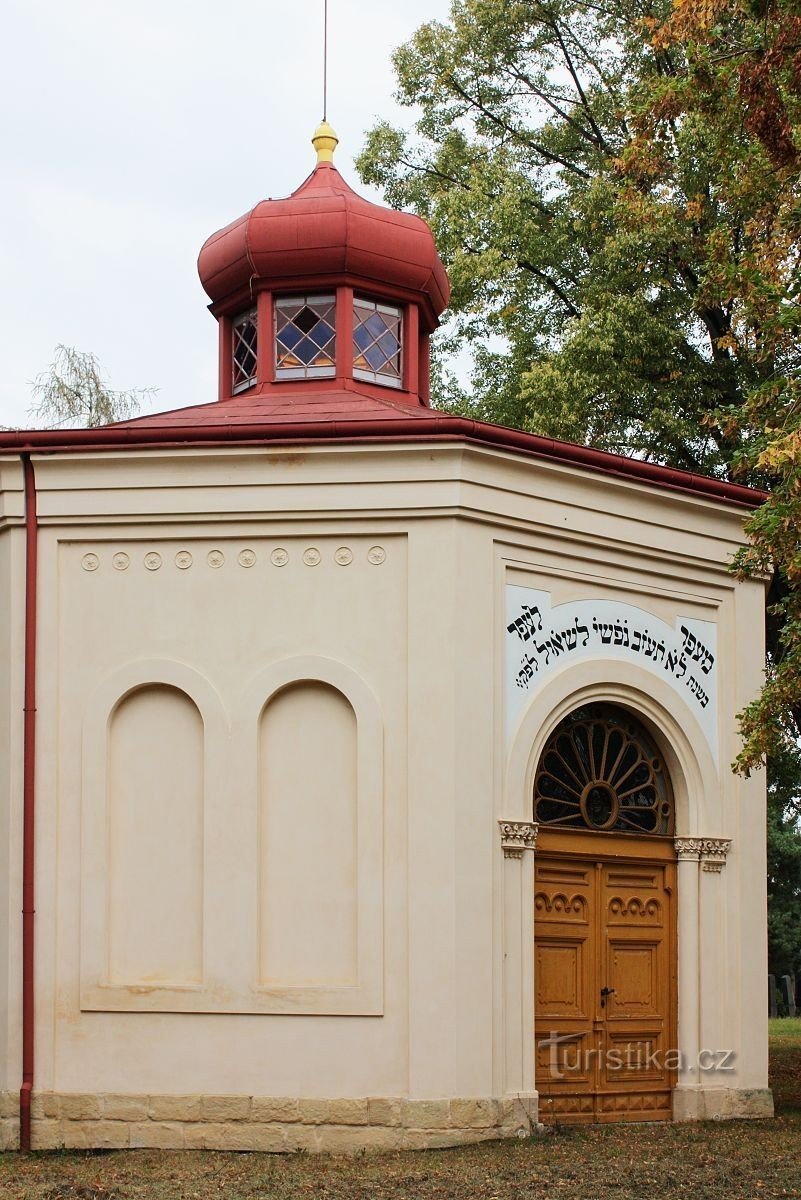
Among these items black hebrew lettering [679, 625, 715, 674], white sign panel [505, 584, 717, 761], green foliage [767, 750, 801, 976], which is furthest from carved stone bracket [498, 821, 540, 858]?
green foliage [767, 750, 801, 976]

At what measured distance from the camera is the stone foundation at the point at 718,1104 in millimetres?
12617

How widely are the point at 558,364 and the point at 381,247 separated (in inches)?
178

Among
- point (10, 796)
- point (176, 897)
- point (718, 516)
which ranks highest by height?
point (718, 516)

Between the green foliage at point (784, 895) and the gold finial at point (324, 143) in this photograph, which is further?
the green foliage at point (784, 895)

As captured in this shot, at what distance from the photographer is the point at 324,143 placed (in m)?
15.8

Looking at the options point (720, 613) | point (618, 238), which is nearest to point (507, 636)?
point (720, 613)

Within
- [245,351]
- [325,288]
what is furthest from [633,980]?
[245,351]

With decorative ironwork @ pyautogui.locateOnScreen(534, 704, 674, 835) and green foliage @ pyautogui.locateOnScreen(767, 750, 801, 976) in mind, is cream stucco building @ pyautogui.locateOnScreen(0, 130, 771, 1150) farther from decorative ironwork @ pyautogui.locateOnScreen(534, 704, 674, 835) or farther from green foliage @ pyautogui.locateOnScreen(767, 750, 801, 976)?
green foliage @ pyautogui.locateOnScreen(767, 750, 801, 976)

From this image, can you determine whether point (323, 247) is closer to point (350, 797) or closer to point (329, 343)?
point (329, 343)

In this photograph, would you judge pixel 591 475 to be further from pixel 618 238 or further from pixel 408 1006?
pixel 618 238

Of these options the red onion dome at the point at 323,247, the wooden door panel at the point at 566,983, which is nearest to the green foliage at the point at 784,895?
the red onion dome at the point at 323,247

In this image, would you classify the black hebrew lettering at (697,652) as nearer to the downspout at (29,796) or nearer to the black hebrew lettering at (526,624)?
the black hebrew lettering at (526,624)

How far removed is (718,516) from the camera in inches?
533

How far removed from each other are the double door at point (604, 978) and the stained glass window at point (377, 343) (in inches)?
188
